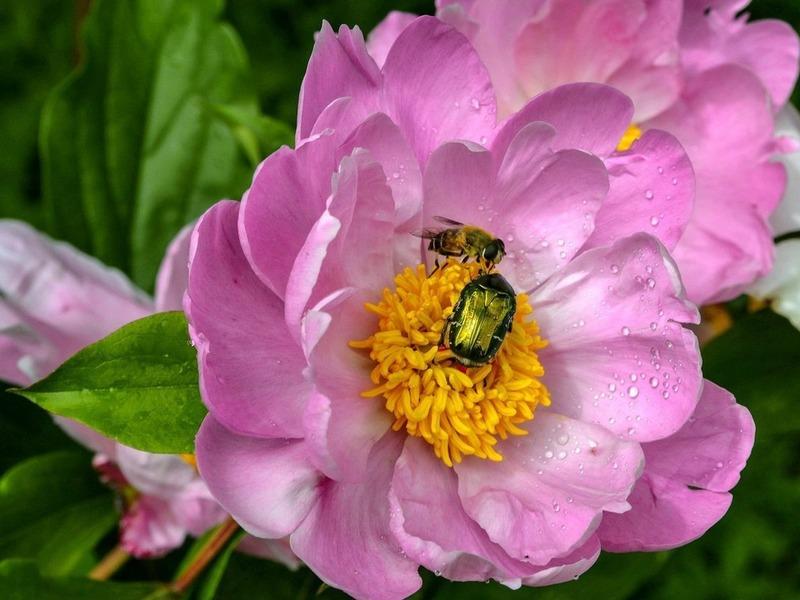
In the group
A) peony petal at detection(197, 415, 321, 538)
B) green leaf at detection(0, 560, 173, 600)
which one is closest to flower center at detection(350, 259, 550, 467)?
peony petal at detection(197, 415, 321, 538)

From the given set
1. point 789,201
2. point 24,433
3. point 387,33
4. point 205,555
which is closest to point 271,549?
point 205,555

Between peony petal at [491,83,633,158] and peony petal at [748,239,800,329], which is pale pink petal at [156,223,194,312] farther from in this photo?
peony petal at [748,239,800,329]

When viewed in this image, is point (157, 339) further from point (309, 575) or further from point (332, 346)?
point (309, 575)

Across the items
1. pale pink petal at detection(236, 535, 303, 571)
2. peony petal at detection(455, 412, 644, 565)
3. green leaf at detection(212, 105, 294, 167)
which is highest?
green leaf at detection(212, 105, 294, 167)

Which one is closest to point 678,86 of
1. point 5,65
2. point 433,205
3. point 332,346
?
point 433,205

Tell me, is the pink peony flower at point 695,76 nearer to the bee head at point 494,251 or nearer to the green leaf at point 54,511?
the bee head at point 494,251

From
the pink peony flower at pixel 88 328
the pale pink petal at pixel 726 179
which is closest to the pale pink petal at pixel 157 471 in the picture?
the pink peony flower at pixel 88 328
